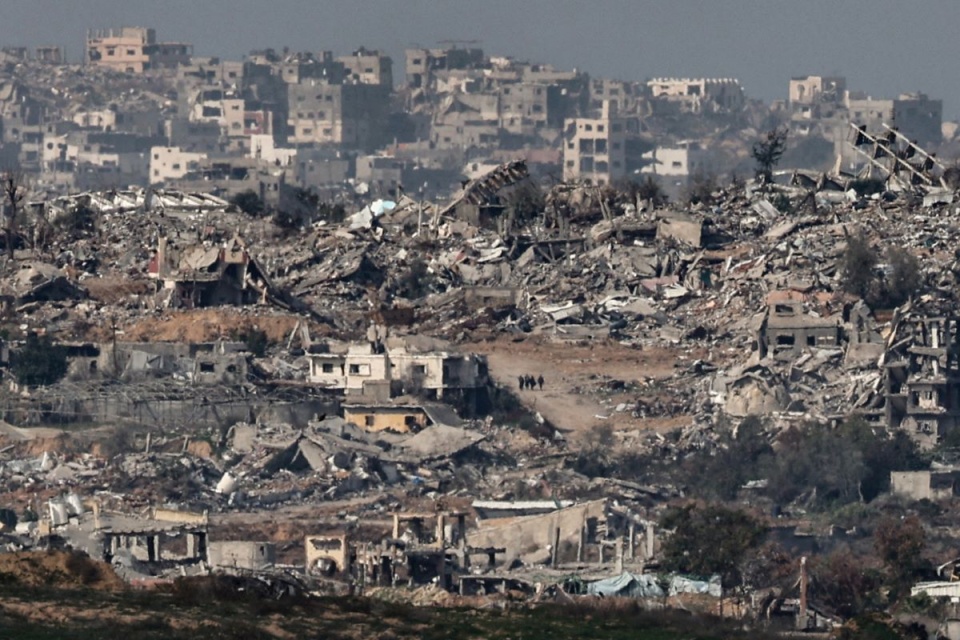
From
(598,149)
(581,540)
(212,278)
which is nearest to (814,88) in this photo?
(598,149)

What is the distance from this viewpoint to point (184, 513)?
1639 inches

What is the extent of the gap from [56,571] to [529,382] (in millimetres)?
24344

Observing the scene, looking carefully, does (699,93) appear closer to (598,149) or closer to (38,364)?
(598,149)

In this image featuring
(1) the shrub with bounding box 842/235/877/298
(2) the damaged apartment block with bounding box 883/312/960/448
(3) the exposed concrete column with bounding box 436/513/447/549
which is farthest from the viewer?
(1) the shrub with bounding box 842/235/877/298

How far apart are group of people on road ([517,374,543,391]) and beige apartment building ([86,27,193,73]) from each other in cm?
12011

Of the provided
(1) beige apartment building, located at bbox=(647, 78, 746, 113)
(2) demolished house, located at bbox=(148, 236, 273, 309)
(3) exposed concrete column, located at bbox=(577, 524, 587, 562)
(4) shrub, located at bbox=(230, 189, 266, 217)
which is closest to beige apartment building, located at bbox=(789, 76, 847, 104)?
(1) beige apartment building, located at bbox=(647, 78, 746, 113)

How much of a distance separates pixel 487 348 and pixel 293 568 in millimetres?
16594

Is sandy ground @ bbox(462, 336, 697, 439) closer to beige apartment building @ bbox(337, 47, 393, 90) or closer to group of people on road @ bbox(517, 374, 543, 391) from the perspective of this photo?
group of people on road @ bbox(517, 374, 543, 391)

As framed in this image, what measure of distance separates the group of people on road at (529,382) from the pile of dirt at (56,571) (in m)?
23.3

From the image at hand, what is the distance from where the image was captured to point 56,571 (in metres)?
27.3

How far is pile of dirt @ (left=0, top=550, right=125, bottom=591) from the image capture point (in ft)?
88.0

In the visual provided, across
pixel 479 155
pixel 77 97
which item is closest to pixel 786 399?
pixel 479 155

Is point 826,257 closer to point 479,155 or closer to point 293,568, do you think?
point 293,568

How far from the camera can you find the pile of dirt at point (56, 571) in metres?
26.8
